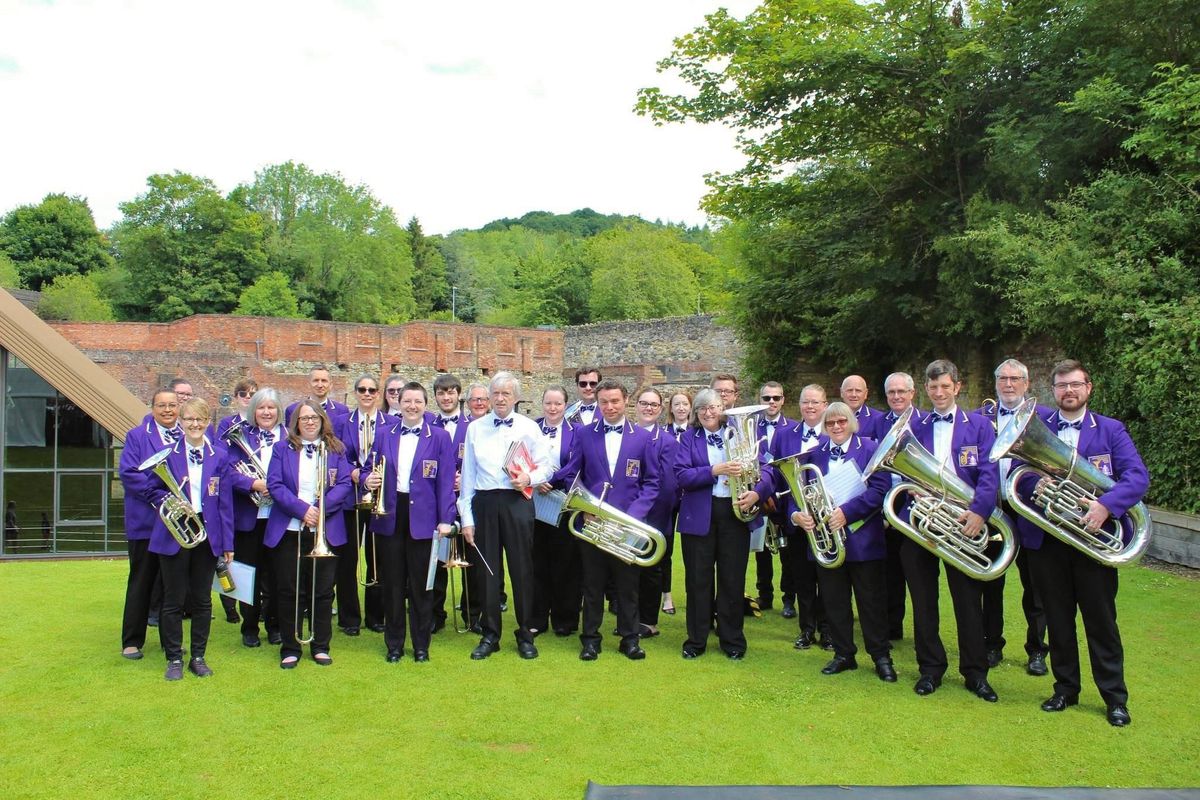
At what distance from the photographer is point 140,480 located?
19.8 feet

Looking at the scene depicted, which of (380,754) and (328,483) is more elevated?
(328,483)

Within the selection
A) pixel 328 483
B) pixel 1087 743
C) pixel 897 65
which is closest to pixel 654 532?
pixel 328 483

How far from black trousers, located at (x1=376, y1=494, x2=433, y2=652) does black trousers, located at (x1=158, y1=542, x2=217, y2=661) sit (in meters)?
1.14

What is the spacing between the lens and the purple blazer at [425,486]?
641 cm

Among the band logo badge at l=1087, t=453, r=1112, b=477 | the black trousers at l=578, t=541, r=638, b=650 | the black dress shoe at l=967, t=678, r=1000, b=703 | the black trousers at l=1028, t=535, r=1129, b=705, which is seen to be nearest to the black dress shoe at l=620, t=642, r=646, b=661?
the black trousers at l=578, t=541, r=638, b=650

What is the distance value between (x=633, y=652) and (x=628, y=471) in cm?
126

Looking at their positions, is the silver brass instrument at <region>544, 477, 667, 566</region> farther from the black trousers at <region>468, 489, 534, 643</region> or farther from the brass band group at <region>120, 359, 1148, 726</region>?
the black trousers at <region>468, 489, 534, 643</region>

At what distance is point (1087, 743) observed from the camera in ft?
15.9

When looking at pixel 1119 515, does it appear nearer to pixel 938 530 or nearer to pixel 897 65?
pixel 938 530

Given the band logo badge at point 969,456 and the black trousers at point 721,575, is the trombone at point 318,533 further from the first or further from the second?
the band logo badge at point 969,456

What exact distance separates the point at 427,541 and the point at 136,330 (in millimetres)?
31358

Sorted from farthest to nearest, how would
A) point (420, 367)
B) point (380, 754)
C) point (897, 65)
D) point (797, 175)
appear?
point (420, 367), point (797, 175), point (897, 65), point (380, 754)

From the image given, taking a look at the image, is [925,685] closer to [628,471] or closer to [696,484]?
[696,484]

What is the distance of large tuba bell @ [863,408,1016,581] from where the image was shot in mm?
5422
